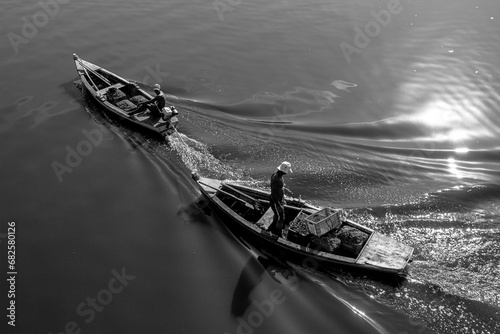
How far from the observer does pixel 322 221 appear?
1220 cm

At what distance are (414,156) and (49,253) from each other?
46.4 ft

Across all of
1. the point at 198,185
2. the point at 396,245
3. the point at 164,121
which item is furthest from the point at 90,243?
the point at 396,245

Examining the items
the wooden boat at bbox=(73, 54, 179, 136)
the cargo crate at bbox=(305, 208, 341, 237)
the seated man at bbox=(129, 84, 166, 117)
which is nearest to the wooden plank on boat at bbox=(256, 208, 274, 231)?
the cargo crate at bbox=(305, 208, 341, 237)

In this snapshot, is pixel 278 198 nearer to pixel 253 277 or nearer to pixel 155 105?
pixel 253 277

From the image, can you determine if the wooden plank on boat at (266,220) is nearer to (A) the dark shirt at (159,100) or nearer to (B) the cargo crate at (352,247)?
(B) the cargo crate at (352,247)

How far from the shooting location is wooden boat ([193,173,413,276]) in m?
11.8

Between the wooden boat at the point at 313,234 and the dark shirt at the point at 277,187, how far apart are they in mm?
998

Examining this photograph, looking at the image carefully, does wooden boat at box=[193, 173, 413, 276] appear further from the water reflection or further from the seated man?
the seated man

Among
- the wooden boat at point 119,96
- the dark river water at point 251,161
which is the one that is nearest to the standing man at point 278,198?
the dark river water at point 251,161

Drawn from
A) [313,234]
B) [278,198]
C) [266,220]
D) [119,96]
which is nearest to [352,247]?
[313,234]

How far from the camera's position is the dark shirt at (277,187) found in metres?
12.2

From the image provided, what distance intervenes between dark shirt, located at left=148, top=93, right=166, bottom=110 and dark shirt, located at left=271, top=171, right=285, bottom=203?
8172 millimetres

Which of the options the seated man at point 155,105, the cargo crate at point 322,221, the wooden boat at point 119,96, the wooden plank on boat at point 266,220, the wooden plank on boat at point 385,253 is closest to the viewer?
the wooden plank on boat at point 385,253

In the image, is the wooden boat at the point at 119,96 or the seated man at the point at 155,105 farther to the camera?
the seated man at the point at 155,105
